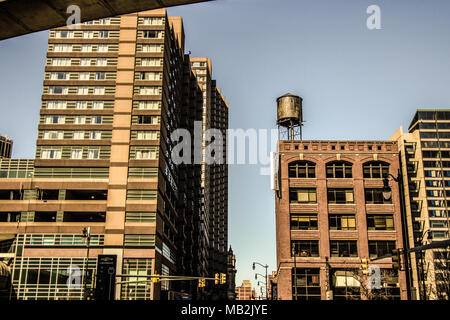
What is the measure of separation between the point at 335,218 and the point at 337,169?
7839 mm

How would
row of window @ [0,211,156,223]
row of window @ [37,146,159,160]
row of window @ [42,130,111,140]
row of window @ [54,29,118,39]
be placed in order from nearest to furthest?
1. row of window @ [0,211,156,223]
2. row of window @ [37,146,159,160]
3. row of window @ [42,130,111,140]
4. row of window @ [54,29,118,39]

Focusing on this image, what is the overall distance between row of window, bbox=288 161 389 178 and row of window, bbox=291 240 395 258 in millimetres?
10279

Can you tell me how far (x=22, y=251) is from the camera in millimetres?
72938

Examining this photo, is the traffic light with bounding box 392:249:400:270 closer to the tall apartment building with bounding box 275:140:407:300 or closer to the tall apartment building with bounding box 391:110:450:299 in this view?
the tall apartment building with bounding box 275:140:407:300

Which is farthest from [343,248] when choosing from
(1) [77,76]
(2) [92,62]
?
(1) [77,76]

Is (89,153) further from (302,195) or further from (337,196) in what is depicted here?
(337,196)

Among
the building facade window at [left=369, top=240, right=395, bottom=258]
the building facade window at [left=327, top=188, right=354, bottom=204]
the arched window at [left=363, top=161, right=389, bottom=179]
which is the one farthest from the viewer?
the arched window at [left=363, top=161, right=389, bottom=179]

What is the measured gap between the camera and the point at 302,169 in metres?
75.6

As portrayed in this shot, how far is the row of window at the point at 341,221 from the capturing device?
72.4 metres

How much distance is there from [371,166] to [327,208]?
10.1 meters

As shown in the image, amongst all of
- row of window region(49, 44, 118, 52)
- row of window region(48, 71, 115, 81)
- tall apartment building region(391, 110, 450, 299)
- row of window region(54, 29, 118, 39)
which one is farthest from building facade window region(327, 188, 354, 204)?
tall apartment building region(391, 110, 450, 299)

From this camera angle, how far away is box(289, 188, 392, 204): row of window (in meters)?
73.6

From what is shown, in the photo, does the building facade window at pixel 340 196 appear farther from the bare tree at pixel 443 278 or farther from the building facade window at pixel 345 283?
the bare tree at pixel 443 278
